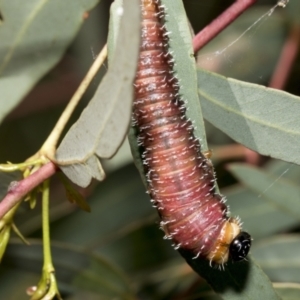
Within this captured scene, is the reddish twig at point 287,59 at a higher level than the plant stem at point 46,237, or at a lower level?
lower

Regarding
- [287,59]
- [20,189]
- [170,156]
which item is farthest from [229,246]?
[287,59]

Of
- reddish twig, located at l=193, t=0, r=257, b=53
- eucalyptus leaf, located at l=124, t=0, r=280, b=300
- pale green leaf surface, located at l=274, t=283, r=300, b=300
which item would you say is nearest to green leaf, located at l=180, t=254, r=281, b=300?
eucalyptus leaf, located at l=124, t=0, r=280, b=300

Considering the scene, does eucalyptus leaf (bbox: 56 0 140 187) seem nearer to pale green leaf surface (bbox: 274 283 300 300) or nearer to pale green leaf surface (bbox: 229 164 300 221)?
pale green leaf surface (bbox: 274 283 300 300)

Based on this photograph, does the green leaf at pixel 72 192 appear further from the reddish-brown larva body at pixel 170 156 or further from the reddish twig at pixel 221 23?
the reddish twig at pixel 221 23

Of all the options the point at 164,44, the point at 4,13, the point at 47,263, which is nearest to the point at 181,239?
the point at 47,263

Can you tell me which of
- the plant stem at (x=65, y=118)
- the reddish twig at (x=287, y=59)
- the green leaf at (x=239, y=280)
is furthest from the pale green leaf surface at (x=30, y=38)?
the reddish twig at (x=287, y=59)

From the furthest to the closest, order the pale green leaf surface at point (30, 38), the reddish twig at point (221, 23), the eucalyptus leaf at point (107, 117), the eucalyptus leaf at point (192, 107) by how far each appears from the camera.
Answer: the pale green leaf surface at point (30, 38) → the reddish twig at point (221, 23) → the eucalyptus leaf at point (192, 107) → the eucalyptus leaf at point (107, 117)
